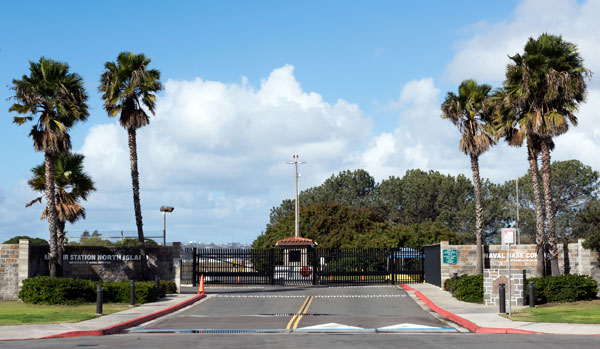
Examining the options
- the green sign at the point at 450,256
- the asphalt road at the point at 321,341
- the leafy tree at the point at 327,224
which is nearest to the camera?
the asphalt road at the point at 321,341

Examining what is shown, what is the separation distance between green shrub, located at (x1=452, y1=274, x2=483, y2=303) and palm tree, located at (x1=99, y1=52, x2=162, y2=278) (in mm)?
15584

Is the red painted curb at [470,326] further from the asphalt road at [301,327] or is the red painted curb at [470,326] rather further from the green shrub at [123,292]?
the green shrub at [123,292]

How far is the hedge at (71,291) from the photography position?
2811 cm

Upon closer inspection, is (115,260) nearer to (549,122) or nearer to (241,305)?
(241,305)

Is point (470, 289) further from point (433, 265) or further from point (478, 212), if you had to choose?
point (433, 265)

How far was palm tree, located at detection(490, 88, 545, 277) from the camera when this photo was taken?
1203 inches

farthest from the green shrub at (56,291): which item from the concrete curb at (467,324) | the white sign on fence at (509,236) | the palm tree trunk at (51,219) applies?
the white sign on fence at (509,236)

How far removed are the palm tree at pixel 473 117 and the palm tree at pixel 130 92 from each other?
1582 cm

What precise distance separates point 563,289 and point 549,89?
875cm

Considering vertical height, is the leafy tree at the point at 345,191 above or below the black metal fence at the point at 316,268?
above

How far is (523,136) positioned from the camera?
33.0 meters

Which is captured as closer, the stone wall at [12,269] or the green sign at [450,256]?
the stone wall at [12,269]

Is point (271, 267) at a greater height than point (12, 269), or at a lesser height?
lesser

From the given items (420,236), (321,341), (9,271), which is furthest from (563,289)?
(420,236)
